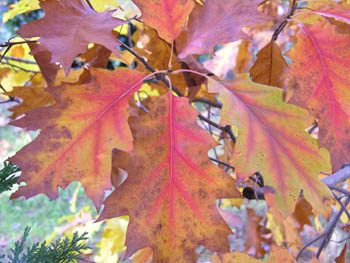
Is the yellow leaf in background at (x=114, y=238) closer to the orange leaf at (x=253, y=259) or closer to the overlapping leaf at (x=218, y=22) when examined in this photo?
the orange leaf at (x=253, y=259)

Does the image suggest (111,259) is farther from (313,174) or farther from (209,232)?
(313,174)

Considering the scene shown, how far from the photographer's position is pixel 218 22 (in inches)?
24.8

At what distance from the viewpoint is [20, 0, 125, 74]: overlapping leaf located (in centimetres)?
52

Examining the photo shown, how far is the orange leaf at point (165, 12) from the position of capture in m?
0.62

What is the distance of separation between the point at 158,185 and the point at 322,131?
31 cm

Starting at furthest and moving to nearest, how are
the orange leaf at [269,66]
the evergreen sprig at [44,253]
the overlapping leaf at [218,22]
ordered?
the orange leaf at [269,66], the overlapping leaf at [218,22], the evergreen sprig at [44,253]

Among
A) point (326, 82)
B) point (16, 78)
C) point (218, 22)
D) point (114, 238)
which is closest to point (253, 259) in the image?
point (326, 82)

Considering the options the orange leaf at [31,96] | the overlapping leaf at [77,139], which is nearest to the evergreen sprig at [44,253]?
the overlapping leaf at [77,139]

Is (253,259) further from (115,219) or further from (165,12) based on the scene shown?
(115,219)

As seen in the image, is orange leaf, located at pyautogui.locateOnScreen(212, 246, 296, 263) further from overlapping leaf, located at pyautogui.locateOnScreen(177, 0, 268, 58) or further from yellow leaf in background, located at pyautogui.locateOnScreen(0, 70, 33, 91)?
yellow leaf in background, located at pyautogui.locateOnScreen(0, 70, 33, 91)

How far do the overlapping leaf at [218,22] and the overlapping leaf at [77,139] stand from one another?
0.60 feet

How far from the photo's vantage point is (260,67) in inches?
29.4

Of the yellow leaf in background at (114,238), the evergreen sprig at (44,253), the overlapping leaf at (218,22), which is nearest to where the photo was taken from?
the evergreen sprig at (44,253)

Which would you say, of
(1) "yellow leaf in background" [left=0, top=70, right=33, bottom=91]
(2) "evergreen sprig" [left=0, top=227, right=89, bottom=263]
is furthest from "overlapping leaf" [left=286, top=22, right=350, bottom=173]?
(1) "yellow leaf in background" [left=0, top=70, right=33, bottom=91]
